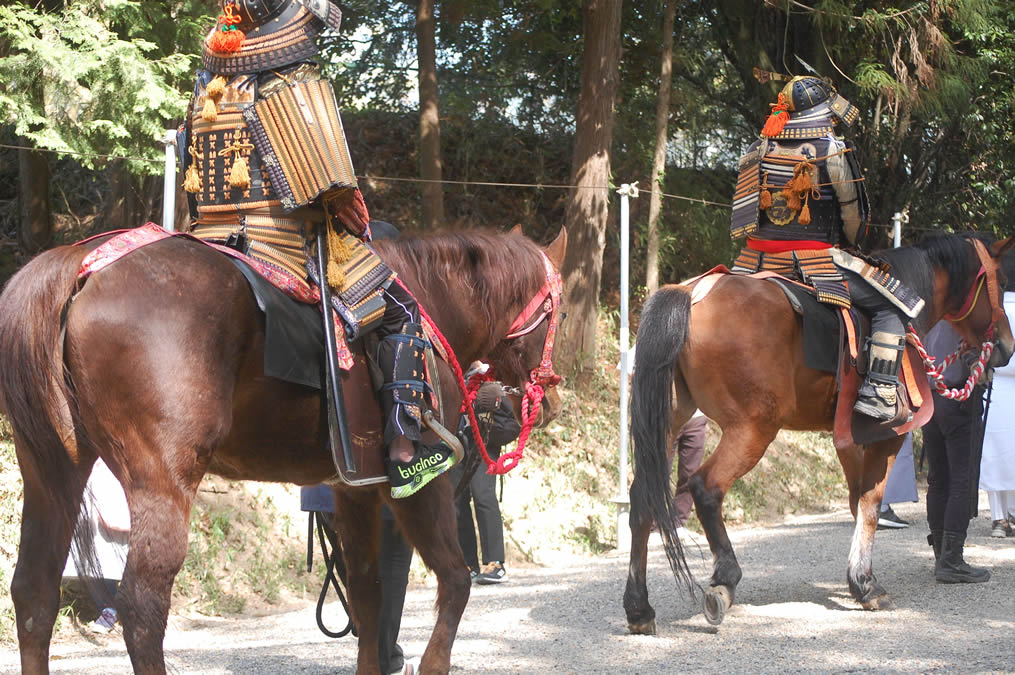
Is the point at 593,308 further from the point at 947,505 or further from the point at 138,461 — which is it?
the point at 138,461

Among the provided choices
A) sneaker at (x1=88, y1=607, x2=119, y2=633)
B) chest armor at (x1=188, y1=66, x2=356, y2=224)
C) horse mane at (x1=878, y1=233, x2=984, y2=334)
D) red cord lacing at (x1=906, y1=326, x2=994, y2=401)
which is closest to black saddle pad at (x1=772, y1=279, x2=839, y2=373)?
red cord lacing at (x1=906, y1=326, x2=994, y2=401)

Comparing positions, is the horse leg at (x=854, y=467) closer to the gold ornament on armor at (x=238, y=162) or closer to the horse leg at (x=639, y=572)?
the horse leg at (x=639, y=572)

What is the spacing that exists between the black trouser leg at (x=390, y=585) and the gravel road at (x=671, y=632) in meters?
0.41

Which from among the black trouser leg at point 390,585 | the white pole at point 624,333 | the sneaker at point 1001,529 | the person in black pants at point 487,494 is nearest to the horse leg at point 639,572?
the person in black pants at point 487,494

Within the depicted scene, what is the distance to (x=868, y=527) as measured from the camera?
6.47 m

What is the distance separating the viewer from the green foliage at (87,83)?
22.9ft

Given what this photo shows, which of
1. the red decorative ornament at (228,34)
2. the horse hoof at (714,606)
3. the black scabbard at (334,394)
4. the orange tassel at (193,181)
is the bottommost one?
the horse hoof at (714,606)

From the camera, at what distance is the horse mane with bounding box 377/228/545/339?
4.29m

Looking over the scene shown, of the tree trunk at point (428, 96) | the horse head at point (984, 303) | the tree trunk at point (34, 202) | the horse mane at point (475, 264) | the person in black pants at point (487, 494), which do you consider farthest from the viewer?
the tree trunk at point (428, 96)

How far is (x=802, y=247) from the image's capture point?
663 centimetres

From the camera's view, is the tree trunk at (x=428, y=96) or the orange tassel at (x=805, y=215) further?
the tree trunk at (x=428, y=96)

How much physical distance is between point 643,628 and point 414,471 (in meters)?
2.50

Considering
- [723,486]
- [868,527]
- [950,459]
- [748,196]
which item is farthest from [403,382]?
[950,459]

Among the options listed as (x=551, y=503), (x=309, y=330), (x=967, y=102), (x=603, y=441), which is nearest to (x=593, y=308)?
(x=603, y=441)
